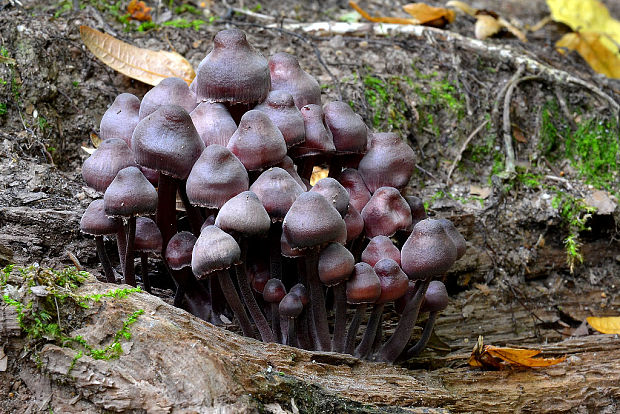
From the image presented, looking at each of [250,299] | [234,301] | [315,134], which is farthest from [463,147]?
[234,301]

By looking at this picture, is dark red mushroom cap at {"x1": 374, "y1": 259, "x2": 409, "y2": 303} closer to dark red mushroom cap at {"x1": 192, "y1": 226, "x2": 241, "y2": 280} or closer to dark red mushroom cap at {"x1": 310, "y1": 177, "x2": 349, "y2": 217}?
dark red mushroom cap at {"x1": 310, "y1": 177, "x2": 349, "y2": 217}

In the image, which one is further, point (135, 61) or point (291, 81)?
point (135, 61)

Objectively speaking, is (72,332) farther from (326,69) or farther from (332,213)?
(326,69)

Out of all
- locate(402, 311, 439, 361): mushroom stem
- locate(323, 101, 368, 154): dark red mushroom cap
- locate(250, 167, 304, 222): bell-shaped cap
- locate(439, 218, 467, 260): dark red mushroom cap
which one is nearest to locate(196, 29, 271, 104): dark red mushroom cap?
locate(323, 101, 368, 154): dark red mushroom cap

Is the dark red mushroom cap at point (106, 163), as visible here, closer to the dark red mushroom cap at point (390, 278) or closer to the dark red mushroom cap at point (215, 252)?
the dark red mushroom cap at point (215, 252)

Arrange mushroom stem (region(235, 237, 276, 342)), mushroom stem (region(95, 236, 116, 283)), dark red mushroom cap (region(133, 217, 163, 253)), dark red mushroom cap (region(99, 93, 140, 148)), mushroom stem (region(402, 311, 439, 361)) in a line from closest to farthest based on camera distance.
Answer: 1. mushroom stem (region(235, 237, 276, 342))
2. dark red mushroom cap (region(133, 217, 163, 253))
3. mushroom stem (region(95, 236, 116, 283))
4. dark red mushroom cap (region(99, 93, 140, 148))
5. mushroom stem (region(402, 311, 439, 361))

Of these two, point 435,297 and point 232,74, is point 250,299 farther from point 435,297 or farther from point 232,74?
point 232,74
